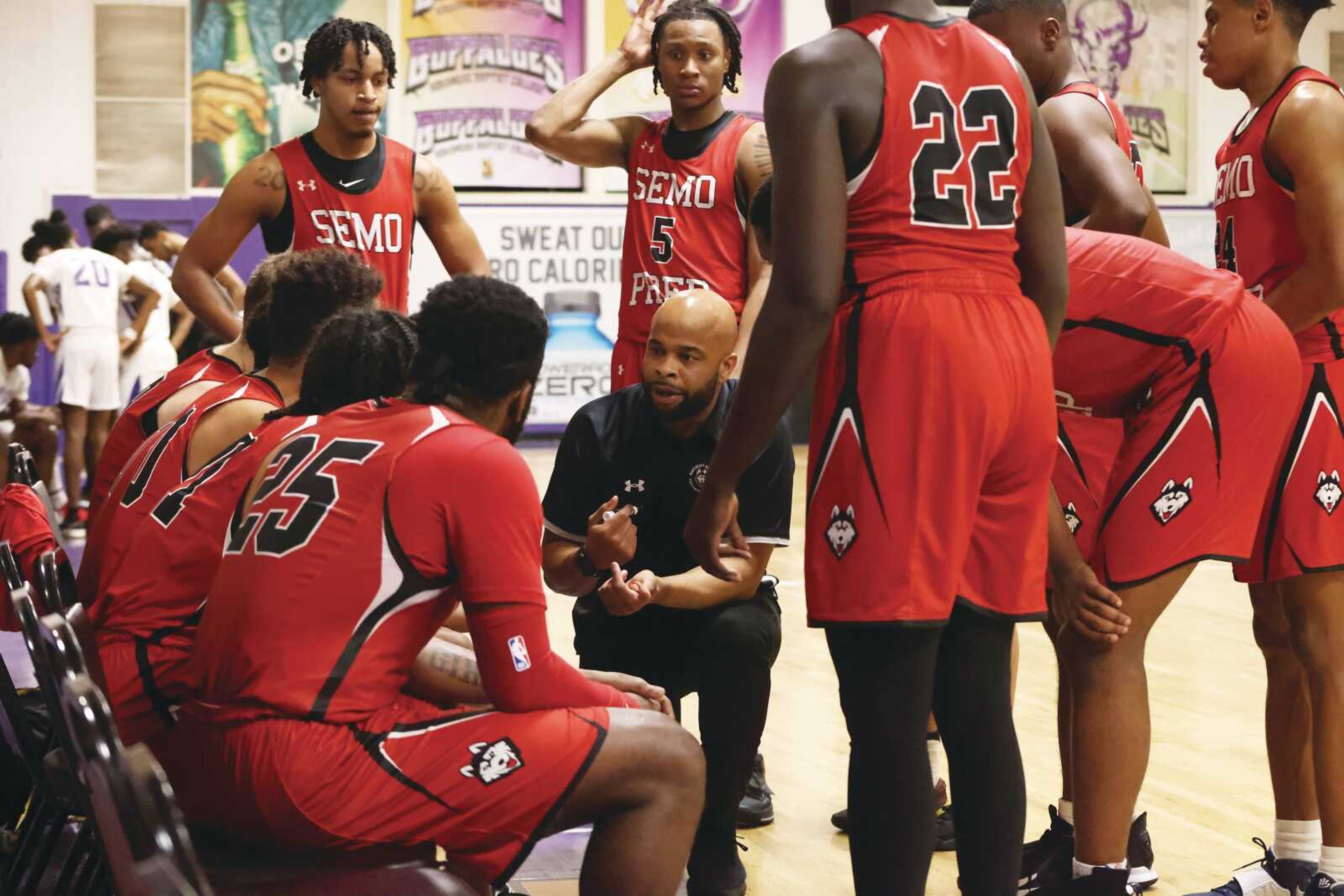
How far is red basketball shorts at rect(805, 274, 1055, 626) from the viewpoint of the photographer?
221 cm

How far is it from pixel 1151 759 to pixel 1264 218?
1.83m

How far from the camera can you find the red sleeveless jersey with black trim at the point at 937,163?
223 centimetres

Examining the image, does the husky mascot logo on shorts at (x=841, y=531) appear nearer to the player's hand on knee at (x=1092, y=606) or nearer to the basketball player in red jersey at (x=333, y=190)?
the player's hand on knee at (x=1092, y=606)

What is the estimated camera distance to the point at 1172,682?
5.47 m

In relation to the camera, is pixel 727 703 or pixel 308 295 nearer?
pixel 308 295

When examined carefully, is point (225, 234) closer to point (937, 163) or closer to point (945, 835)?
point (945, 835)

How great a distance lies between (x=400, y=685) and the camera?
7.23 feet

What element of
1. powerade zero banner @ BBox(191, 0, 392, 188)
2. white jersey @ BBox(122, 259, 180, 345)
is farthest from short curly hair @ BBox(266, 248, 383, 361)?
powerade zero banner @ BBox(191, 0, 392, 188)

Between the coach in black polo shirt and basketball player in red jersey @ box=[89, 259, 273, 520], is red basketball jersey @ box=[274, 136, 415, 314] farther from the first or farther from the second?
the coach in black polo shirt

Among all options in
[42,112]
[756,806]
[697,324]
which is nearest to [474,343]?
[697,324]

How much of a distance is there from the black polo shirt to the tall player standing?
630 millimetres

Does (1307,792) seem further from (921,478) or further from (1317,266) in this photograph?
(921,478)

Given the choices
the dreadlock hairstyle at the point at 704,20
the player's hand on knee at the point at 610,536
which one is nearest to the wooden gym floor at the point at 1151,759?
the player's hand on knee at the point at 610,536

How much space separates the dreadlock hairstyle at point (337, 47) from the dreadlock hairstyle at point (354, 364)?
1717mm
